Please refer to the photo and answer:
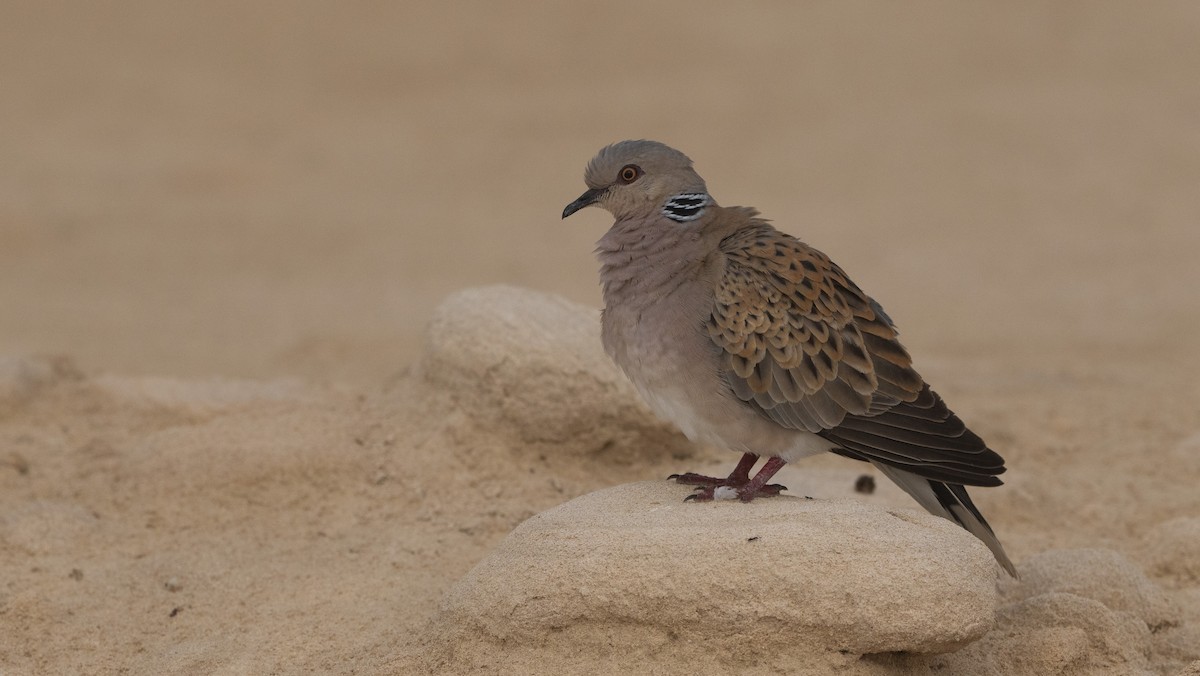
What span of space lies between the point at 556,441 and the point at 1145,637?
2756 millimetres

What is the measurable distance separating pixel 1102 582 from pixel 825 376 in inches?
57.0


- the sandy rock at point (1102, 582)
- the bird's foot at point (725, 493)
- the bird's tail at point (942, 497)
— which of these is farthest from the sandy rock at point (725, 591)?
the sandy rock at point (1102, 582)

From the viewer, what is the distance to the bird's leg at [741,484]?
5113 millimetres

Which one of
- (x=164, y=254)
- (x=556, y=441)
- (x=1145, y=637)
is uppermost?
(x=164, y=254)

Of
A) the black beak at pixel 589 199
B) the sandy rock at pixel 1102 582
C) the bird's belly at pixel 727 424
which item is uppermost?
the black beak at pixel 589 199

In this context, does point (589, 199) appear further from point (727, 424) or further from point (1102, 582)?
point (1102, 582)

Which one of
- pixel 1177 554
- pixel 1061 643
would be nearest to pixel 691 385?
pixel 1061 643

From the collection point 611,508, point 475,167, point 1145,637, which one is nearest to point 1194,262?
point 475,167

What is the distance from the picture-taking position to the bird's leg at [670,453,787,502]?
511 centimetres

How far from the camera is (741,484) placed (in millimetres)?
5246

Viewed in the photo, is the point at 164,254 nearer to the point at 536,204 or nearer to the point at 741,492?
the point at 536,204

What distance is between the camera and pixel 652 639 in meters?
4.56

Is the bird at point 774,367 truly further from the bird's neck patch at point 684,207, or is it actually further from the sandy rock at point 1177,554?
the sandy rock at point 1177,554

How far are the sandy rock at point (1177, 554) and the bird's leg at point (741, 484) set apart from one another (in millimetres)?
1946
